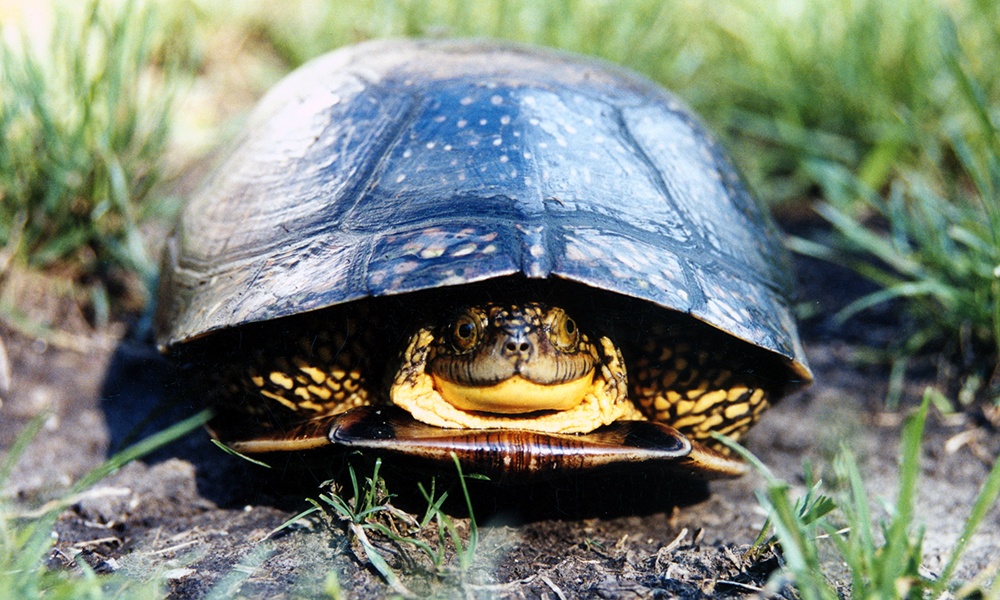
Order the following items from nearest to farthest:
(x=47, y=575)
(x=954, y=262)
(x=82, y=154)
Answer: (x=47, y=575), (x=954, y=262), (x=82, y=154)

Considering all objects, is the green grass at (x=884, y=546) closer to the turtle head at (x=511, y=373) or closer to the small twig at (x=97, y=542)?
the turtle head at (x=511, y=373)

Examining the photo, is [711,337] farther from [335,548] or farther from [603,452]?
[335,548]

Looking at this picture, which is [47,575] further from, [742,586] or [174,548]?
[742,586]

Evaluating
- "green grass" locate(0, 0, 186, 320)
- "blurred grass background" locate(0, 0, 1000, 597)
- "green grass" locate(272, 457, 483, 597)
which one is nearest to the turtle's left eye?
"green grass" locate(272, 457, 483, 597)

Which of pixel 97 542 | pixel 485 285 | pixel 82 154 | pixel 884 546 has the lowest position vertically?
pixel 97 542

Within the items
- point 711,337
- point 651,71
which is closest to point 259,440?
point 711,337

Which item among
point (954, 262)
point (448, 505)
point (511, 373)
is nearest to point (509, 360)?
point (511, 373)
